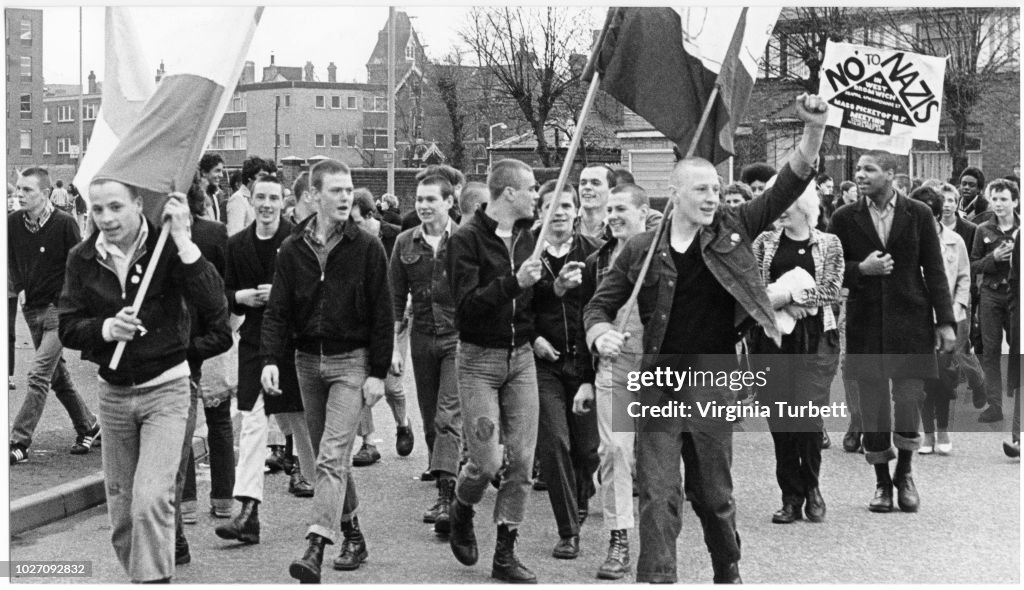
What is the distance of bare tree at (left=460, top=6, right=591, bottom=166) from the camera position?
17.2m

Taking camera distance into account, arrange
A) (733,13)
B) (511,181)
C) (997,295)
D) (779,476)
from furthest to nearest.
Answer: (997,295), (779,476), (511,181), (733,13)

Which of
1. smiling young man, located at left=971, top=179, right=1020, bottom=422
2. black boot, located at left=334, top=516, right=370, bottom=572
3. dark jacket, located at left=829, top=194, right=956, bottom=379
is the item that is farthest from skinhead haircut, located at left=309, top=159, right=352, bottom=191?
smiling young man, located at left=971, top=179, right=1020, bottom=422

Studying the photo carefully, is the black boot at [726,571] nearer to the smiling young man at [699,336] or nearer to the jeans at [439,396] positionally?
the smiling young man at [699,336]

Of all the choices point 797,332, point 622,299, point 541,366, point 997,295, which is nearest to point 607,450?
point 541,366

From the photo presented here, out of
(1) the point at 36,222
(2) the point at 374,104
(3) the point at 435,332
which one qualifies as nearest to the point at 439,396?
(3) the point at 435,332

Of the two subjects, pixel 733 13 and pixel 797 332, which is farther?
pixel 797 332

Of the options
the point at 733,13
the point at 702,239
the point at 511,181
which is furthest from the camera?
the point at 511,181

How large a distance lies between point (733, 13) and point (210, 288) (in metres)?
2.81

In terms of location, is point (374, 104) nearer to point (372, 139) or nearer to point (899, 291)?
point (372, 139)

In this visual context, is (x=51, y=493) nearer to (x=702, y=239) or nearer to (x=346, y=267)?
(x=346, y=267)

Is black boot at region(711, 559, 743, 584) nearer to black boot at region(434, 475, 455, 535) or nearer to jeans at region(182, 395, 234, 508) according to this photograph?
black boot at region(434, 475, 455, 535)

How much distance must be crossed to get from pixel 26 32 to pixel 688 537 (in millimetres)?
4815

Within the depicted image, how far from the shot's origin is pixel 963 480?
10000 mm

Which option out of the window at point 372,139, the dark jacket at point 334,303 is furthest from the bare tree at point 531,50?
the window at point 372,139
